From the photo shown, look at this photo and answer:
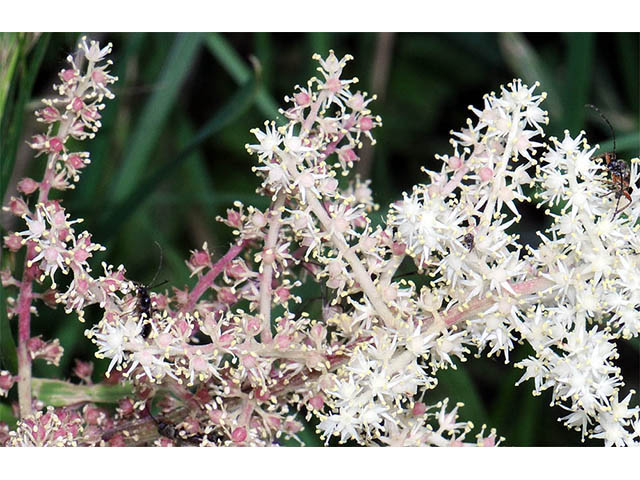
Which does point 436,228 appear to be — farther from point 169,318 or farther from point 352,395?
point 169,318

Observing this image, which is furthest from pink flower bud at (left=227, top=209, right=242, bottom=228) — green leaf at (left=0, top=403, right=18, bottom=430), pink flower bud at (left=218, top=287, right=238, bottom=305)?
green leaf at (left=0, top=403, right=18, bottom=430)

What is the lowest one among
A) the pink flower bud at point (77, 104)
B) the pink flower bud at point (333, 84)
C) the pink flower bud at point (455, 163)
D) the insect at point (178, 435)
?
the insect at point (178, 435)

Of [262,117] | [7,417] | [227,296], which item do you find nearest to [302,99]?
[227,296]

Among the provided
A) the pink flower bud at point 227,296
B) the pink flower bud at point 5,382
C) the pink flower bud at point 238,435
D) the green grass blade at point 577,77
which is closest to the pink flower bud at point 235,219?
the pink flower bud at point 227,296

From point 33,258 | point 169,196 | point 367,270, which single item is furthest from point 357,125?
point 169,196

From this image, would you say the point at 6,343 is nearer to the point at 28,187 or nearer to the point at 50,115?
the point at 28,187

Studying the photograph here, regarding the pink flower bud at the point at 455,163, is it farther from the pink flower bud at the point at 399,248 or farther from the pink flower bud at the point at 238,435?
the pink flower bud at the point at 238,435
